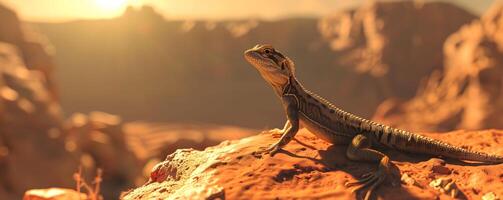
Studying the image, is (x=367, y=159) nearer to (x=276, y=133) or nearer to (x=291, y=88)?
(x=291, y=88)

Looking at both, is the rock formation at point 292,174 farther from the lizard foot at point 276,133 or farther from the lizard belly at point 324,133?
the lizard foot at point 276,133

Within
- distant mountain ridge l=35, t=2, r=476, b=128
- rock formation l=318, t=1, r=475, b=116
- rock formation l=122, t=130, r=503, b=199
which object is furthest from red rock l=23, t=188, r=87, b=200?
rock formation l=318, t=1, r=475, b=116

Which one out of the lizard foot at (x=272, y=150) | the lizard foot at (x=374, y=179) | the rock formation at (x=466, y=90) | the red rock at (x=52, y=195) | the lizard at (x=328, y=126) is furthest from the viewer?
the rock formation at (x=466, y=90)

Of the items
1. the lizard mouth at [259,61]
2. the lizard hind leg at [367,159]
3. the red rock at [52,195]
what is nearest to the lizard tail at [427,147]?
the lizard hind leg at [367,159]

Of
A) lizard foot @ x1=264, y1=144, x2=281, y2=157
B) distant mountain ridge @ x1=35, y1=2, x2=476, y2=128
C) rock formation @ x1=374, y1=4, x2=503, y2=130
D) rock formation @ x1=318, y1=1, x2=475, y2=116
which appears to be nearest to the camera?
lizard foot @ x1=264, y1=144, x2=281, y2=157

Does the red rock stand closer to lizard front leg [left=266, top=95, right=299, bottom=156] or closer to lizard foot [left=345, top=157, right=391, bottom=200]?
lizard front leg [left=266, top=95, right=299, bottom=156]

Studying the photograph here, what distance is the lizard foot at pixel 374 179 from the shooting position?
143 inches

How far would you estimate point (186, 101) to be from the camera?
39969 millimetres

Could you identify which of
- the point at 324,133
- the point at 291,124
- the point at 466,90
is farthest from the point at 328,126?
the point at 466,90

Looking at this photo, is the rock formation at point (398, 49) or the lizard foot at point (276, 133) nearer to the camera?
the lizard foot at point (276, 133)

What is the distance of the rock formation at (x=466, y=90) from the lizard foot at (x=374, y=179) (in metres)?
17.1

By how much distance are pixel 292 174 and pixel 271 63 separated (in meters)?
1.12

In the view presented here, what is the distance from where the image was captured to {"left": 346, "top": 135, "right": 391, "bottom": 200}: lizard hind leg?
3.66m

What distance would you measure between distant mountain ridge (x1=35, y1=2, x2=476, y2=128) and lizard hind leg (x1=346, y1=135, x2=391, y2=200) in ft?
91.2
